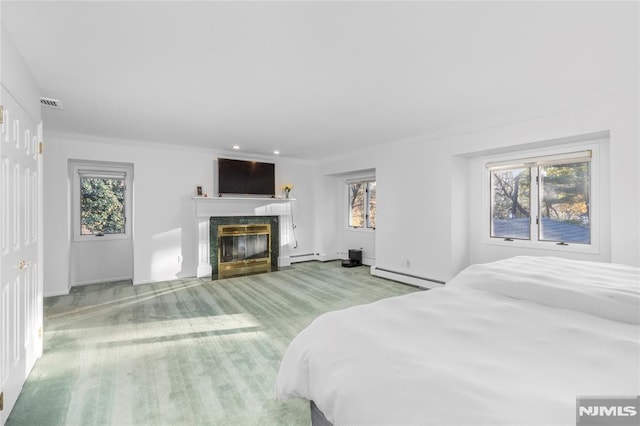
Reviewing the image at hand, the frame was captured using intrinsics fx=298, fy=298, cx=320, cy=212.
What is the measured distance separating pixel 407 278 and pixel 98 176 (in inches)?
229

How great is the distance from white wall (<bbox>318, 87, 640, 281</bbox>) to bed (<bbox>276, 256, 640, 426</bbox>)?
5.13 ft

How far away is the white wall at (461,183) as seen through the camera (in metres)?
2.99

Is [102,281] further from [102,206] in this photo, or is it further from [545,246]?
[545,246]

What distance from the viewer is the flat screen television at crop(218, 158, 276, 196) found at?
5.88 meters

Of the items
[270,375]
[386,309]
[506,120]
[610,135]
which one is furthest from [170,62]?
[610,135]

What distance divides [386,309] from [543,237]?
3561 millimetres

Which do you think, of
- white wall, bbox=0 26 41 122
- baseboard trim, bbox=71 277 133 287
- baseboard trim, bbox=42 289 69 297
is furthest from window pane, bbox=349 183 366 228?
white wall, bbox=0 26 41 122

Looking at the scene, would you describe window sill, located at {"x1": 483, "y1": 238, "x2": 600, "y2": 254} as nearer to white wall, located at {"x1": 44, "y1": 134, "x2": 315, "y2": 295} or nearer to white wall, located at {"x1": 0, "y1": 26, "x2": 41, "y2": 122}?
white wall, located at {"x1": 44, "y1": 134, "x2": 315, "y2": 295}

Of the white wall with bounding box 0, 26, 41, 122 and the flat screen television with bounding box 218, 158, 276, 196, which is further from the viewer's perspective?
the flat screen television with bounding box 218, 158, 276, 196

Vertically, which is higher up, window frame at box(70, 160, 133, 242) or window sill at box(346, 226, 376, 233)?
window frame at box(70, 160, 133, 242)

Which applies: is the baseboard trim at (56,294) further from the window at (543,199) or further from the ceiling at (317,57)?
the window at (543,199)

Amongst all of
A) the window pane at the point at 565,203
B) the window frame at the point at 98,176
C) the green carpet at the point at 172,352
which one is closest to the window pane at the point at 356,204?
the green carpet at the point at 172,352

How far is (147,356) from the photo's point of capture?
104 inches

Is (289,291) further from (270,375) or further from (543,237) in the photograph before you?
(543,237)
